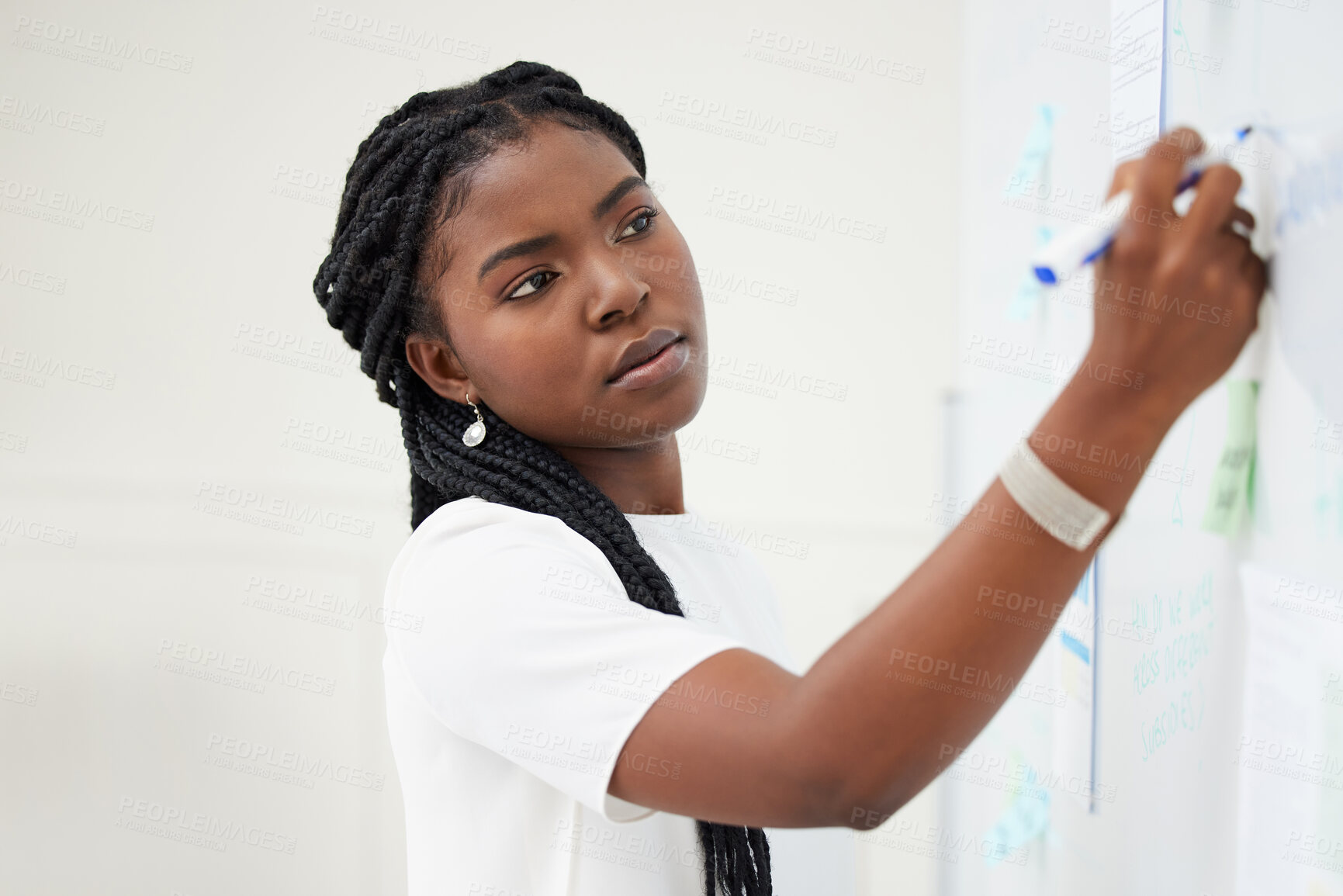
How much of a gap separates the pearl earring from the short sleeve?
0.53ft

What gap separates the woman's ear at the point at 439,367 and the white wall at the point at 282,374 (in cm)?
126

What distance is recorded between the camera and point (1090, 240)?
465 mm

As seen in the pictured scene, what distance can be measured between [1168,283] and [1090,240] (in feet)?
0.13

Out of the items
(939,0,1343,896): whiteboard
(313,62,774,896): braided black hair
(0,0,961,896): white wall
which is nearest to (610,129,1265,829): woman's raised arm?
(939,0,1343,896): whiteboard

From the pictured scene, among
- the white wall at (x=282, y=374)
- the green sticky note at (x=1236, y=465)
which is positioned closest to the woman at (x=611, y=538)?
the green sticky note at (x=1236, y=465)

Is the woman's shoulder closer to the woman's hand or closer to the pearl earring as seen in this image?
the pearl earring

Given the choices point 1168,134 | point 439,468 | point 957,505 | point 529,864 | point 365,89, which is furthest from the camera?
point 365,89

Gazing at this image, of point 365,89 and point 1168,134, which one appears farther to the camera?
point 365,89

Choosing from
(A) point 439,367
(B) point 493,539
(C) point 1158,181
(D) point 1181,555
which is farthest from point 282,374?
(C) point 1158,181

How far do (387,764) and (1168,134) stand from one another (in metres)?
1.89

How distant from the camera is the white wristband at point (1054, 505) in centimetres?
46

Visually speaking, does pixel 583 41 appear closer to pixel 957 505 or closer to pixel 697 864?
pixel 957 505

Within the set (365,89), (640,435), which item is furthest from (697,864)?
(365,89)

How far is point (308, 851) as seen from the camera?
77.5 inches
